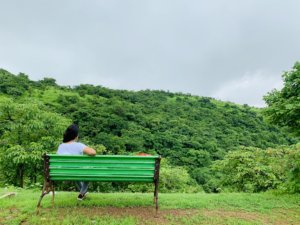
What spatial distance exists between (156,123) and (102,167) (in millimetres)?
66632

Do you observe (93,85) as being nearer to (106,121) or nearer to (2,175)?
(106,121)

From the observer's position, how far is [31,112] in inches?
806

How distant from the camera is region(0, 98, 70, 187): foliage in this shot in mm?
19594

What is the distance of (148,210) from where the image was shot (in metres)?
5.96

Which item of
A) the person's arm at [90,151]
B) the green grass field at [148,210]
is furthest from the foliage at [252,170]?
→ the person's arm at [90,151]

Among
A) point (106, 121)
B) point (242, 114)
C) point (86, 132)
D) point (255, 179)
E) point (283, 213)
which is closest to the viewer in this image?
point (283, 213)

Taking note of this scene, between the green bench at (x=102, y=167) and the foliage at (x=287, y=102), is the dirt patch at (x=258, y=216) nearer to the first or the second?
the green bench at (x=102, y=167)

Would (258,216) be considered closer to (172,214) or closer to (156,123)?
(172,214)

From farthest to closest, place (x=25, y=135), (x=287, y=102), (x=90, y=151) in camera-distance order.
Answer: (x=25, y=135), (x=287, y=102), (x=90, y=151)

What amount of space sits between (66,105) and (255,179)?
51.1m

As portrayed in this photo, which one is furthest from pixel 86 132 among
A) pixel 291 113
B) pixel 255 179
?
pixel 291 113

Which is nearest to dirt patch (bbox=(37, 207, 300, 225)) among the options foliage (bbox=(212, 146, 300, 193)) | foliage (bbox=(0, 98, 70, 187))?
foliage (bbox=(212, 146, 300, 193))

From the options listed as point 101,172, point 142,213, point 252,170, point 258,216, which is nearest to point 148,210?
point 142,213

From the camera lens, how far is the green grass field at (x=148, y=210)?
17.5ft
